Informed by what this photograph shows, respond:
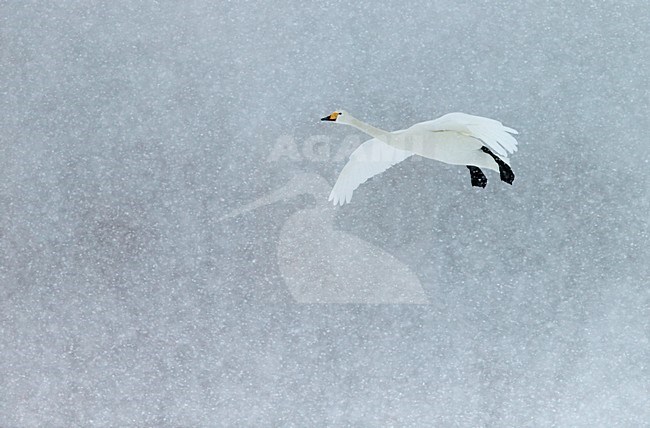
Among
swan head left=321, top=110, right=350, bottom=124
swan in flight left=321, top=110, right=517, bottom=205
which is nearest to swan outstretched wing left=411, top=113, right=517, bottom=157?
swan in flight left=321, top=110, right=517, bottom=205

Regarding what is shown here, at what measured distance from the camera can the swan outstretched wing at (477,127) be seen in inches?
47.1

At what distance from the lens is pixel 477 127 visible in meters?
1.21

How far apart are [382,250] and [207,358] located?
44 centimetres

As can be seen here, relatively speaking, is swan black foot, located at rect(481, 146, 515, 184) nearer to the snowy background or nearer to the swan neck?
the snowy background

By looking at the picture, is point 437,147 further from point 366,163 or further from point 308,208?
point 308,208

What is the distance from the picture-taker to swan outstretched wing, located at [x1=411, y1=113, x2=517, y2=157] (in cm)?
120

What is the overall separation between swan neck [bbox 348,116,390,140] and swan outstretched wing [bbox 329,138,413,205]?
0.5 inches

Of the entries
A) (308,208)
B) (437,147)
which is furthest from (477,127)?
(308,208)

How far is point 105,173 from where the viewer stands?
1354mm

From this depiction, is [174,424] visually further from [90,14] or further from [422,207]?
[90,14]

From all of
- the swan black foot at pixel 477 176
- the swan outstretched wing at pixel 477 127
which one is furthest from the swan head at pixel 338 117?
the swan black foot at pixel 477 176

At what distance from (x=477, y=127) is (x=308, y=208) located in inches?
15.4

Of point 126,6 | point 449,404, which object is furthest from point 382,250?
point 126,6

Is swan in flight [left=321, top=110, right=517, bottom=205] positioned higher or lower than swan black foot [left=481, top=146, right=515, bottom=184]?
higher
